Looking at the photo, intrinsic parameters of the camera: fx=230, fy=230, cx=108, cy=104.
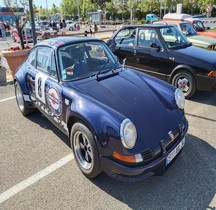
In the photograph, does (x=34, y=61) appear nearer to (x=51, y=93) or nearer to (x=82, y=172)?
(x=51, y=93)

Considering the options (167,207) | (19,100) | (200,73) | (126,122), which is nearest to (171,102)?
(126,122)

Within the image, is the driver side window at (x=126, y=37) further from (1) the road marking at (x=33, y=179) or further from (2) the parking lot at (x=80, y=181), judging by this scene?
(1) the road marking at (x=33, y=179)

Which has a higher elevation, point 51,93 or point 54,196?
point 51,93

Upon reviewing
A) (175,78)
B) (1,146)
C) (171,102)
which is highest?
(171,102)

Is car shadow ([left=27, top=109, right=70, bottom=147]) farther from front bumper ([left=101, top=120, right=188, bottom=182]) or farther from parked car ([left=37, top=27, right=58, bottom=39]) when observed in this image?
parked car ([left=37, top=27, right=58, bottom=39])

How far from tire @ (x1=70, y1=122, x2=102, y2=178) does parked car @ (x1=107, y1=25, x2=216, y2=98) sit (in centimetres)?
349

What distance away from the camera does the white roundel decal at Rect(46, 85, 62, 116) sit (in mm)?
3285

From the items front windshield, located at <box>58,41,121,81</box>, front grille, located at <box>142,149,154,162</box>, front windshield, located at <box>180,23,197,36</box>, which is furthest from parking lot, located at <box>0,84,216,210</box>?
front windshield, located at <box>180,23,197,36</box>

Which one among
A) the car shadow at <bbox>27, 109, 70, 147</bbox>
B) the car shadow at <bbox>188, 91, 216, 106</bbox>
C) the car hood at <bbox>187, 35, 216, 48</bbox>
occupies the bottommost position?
the car shadow at <bbox>27, 109, 70, 147</bbox>

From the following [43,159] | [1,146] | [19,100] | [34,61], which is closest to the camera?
[43,159]

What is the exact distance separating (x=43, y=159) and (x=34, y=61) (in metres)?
1.90

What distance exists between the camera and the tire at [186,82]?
5.43 metres

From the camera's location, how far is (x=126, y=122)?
2484 mm

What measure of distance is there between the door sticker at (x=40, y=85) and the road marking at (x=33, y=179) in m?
1.04
